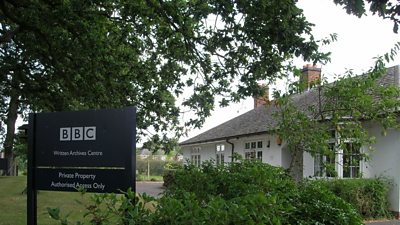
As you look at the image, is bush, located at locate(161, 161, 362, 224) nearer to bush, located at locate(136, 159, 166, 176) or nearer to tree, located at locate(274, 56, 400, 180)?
tree, located at locate(274, 56, 400, 180)

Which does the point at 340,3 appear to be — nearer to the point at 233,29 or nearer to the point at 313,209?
the point at 313,209

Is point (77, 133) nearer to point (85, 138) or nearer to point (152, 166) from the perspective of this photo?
point (85, 138)

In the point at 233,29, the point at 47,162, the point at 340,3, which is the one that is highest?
the point at 233,29

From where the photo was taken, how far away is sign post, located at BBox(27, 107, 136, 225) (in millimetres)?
5641

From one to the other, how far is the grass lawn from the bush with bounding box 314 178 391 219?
7697 mm

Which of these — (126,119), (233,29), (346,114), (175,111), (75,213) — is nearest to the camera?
(126,119)

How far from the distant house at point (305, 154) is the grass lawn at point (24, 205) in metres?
3.79

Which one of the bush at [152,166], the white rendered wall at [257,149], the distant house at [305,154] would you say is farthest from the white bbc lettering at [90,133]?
the bush at [152,166]

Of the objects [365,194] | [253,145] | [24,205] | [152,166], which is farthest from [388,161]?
[152,166]

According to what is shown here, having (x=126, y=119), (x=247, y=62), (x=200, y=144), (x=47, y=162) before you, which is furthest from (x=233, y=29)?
→ (x=200, y=144)

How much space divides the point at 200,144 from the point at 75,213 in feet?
76.6

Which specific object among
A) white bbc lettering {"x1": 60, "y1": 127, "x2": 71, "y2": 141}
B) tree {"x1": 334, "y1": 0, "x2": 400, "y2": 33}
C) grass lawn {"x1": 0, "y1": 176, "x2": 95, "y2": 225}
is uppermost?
tree {"x1": 334, "y1": 0, "x2": 400, "y2": 33}

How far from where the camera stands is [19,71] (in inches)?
595

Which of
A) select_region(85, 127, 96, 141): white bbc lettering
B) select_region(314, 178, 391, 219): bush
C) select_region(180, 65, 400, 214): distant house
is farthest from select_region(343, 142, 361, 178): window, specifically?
→ select_region(314, 178, 391, 219): bush
